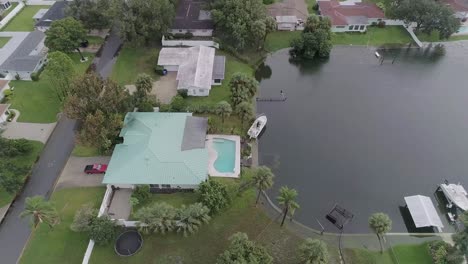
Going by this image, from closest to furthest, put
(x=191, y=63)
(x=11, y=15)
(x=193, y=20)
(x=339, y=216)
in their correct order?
(x=339, y=216), (x=191, y=63), (x=193, y=20), (x=11, y=15)

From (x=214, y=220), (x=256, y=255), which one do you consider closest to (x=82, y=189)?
(x=214, y=220)

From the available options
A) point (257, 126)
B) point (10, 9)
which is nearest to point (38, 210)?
point (257, 126)

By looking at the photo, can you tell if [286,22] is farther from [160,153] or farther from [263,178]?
[263,178]

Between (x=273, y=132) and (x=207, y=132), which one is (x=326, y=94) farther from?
(x=207, y=132)

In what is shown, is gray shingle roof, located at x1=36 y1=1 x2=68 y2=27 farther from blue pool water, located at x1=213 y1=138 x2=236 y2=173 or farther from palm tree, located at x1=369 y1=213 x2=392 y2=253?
palm tree, located at x1=369 y1=213 x2=392 y2=253

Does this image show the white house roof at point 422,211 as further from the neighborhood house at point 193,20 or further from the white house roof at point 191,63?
the neighborhood house at point 193,20

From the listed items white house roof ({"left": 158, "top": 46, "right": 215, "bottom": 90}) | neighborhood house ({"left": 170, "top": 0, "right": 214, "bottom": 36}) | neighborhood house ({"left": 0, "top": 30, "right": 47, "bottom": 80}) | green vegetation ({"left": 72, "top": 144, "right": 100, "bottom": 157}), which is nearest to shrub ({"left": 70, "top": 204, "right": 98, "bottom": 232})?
green vegetation ({"left": 72, "top": 144, "right": 100, "bottom": 157})
